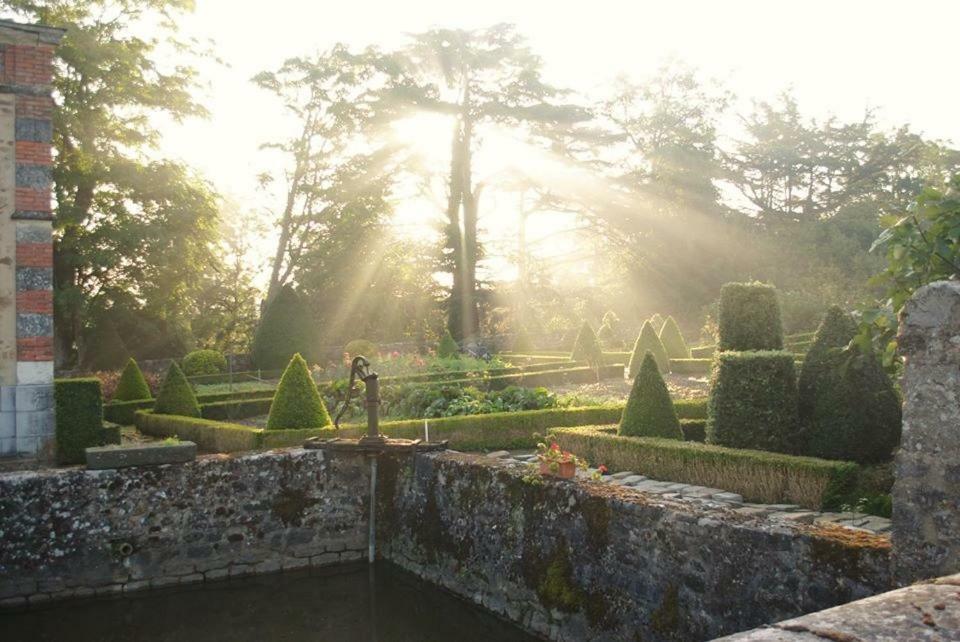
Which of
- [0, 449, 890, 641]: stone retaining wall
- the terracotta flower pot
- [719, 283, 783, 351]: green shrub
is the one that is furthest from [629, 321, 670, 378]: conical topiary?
the terracotta flower pot

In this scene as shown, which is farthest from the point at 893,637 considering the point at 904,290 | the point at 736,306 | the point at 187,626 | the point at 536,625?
the point at 736,306

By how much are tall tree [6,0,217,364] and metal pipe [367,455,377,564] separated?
20.9 m

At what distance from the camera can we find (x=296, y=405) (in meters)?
12.0

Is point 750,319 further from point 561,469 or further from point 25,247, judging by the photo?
point 25,247

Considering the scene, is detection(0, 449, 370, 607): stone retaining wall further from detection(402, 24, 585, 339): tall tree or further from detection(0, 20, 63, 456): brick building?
detection(402, 24, 585, 339): tall tree

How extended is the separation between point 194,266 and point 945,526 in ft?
91.3

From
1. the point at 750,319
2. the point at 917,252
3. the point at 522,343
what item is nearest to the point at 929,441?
the point at 917,252

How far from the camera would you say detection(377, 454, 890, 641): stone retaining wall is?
409 cm

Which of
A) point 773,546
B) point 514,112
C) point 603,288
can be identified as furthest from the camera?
point 603,288

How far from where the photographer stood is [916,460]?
3.64 meters

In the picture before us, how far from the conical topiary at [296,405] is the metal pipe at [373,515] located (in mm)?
4467

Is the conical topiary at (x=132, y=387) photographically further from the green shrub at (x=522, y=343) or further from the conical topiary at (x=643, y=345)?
the green shrub at (x=522, y=343)

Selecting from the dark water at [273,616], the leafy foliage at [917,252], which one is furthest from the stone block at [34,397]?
the leafy foliage at [917,252]

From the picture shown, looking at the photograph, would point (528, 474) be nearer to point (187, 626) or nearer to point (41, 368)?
point (187, 626)
